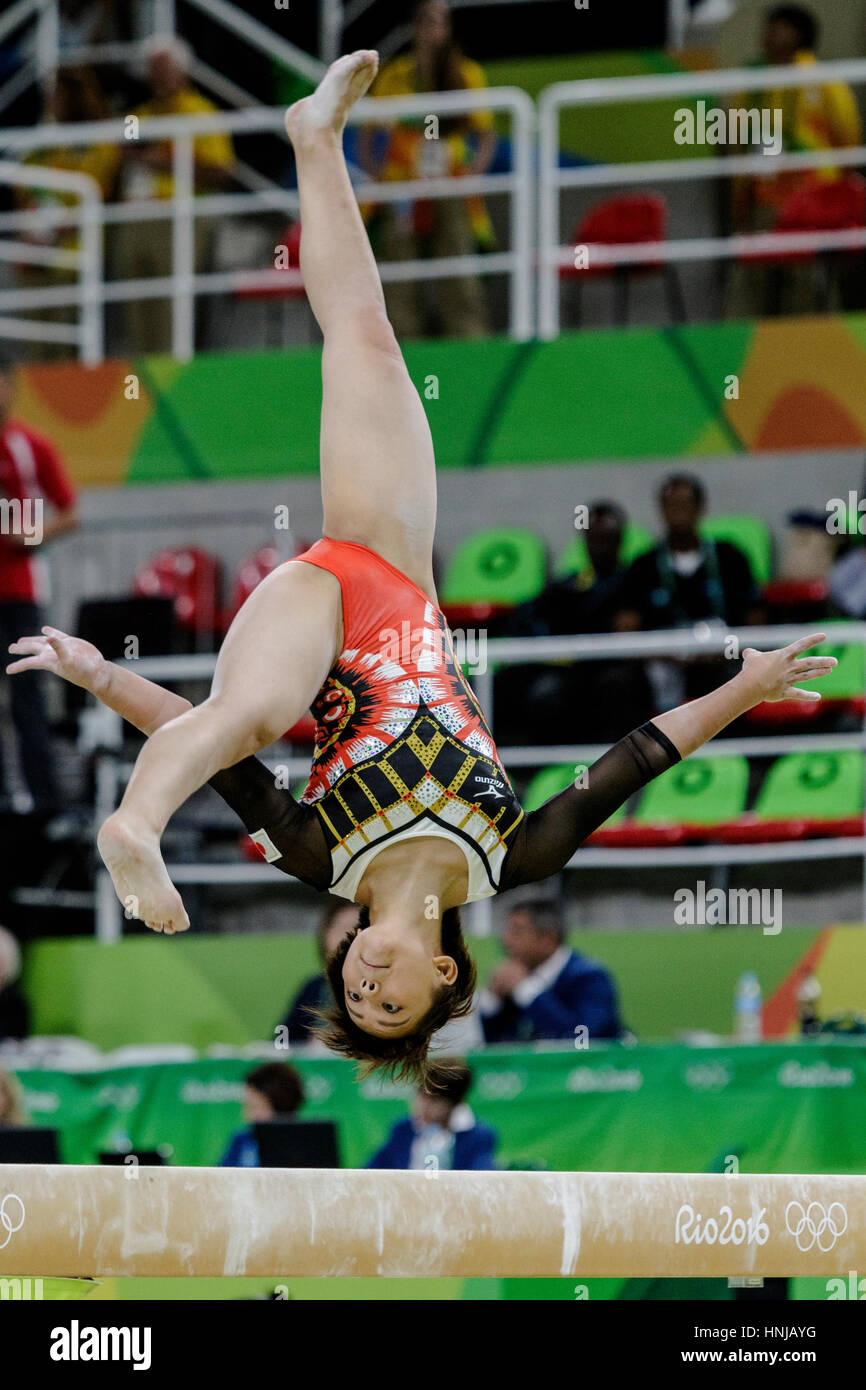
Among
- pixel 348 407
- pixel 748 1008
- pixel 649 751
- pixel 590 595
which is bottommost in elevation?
pixel 748 1008

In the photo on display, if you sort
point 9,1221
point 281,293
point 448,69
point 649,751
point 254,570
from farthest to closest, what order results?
point 281,293 < point 448,69 < point 254,570 < point 649,751 < point 9,1221

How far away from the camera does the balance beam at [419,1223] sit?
3871 millimetres

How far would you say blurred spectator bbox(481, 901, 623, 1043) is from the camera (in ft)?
24.5

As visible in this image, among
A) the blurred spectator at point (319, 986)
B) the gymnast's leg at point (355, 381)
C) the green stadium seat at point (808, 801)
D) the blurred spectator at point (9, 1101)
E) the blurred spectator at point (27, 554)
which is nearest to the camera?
the gymnast's leg at point (355, 381)

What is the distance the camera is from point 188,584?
10195 mm

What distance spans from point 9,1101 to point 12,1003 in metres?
1.52

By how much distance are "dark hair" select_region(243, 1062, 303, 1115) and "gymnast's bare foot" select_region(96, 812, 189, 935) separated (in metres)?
3.65

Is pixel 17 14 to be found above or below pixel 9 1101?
above

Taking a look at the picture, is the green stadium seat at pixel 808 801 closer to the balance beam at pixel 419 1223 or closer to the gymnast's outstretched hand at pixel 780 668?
the gymnast's outstretched hand at pixel 780 668

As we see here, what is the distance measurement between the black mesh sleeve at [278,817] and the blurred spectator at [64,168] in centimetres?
743

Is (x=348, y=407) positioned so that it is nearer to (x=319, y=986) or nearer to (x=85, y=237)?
(x=319, y=986)

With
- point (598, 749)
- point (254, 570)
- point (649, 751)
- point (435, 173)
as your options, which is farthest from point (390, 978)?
point (435, 173)

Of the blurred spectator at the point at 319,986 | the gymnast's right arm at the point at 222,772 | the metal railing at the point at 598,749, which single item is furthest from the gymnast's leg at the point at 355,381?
the metal railing at the point at 598,749

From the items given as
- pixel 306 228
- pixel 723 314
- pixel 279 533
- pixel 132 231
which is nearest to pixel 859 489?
pixel 723 314
